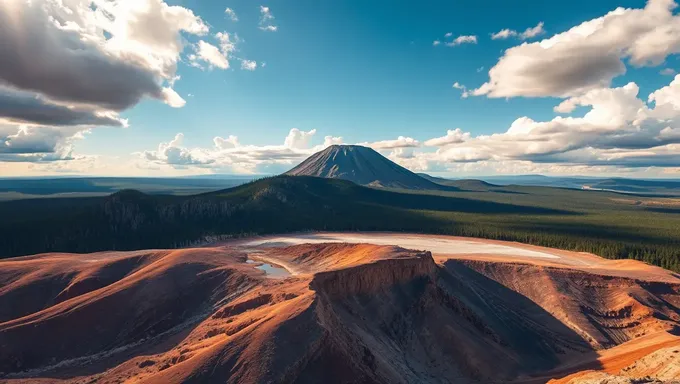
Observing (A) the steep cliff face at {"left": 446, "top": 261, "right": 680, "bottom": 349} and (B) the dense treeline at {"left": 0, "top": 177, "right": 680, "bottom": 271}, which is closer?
(A) the steep cliff face at {"left": 446, "top": 261, "right": 680, "bottom": 349}

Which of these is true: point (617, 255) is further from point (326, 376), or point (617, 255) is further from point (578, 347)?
point (326, 376)

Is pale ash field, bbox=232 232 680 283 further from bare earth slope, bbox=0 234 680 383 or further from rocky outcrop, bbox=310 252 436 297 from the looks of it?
rocky outcrop, bbox=310 252 436 297

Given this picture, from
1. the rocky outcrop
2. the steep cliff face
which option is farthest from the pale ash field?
the rocky outcrop

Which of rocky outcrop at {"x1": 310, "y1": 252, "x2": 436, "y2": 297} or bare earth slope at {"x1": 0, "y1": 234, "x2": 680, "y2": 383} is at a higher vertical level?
rocky outcrop at {"x1": 310, "y1": 252, "x2": 436, "y2": 297}

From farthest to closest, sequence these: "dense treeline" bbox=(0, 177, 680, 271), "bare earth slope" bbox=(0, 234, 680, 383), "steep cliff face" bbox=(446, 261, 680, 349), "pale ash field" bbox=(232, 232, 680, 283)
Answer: "dense treeline" bbox=(0, 177, 680, 271) < "pale ash field" bbox=(232, 232, 680, 283) < "steep cliff face" bbox=(446, 261, 680, 349) < "bare earth slope" bbox=(0, 234, 680, 383)

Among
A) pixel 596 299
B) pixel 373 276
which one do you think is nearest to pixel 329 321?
pixel 373 276

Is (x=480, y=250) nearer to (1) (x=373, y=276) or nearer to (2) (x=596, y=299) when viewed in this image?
(2) (x=596, y=299)

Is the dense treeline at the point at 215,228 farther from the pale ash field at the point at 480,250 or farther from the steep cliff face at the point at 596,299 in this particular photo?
the steep cliff face at the point at 596,299

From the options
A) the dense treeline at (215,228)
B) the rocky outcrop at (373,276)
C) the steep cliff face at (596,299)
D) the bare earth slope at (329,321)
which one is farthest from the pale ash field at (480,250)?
the rocky outcrop at (373,276)

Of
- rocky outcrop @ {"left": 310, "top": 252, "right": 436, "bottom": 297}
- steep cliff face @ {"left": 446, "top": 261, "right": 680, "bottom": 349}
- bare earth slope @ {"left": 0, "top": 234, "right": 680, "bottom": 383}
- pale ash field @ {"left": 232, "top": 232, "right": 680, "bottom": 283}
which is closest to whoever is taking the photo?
bare earth slope @ {"left": 0, "top": 234, "right": 680, "bottom": 383}
